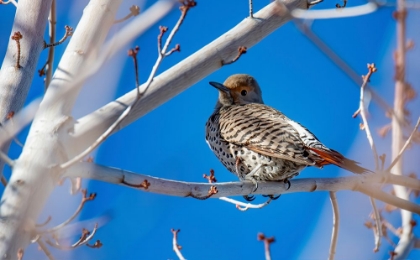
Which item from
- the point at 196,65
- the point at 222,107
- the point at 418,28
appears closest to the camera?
the point at 418,28

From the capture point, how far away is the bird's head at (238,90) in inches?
258

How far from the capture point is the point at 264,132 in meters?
4.98

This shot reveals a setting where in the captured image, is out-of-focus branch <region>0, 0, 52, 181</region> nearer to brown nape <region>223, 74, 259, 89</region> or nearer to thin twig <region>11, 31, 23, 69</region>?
thin twig <region>11, 31, 23, 69</region>

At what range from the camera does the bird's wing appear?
4.48m

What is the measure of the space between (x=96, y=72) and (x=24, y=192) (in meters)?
0.68

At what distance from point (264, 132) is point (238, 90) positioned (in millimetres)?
1731

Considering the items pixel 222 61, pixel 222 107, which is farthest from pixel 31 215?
pixel 222 107

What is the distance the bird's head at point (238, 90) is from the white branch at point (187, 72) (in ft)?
9.54

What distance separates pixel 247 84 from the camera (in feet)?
22.0

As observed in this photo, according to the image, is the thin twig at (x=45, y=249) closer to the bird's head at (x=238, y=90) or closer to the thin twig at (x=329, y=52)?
the thin twig at (x=329, y=52)

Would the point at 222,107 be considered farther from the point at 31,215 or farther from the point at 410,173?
the point at 31,215

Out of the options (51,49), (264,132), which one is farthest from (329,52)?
(264,132)

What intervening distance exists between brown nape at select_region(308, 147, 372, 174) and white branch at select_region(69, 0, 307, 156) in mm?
999

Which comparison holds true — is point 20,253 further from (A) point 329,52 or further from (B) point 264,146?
(B) point 264,146
